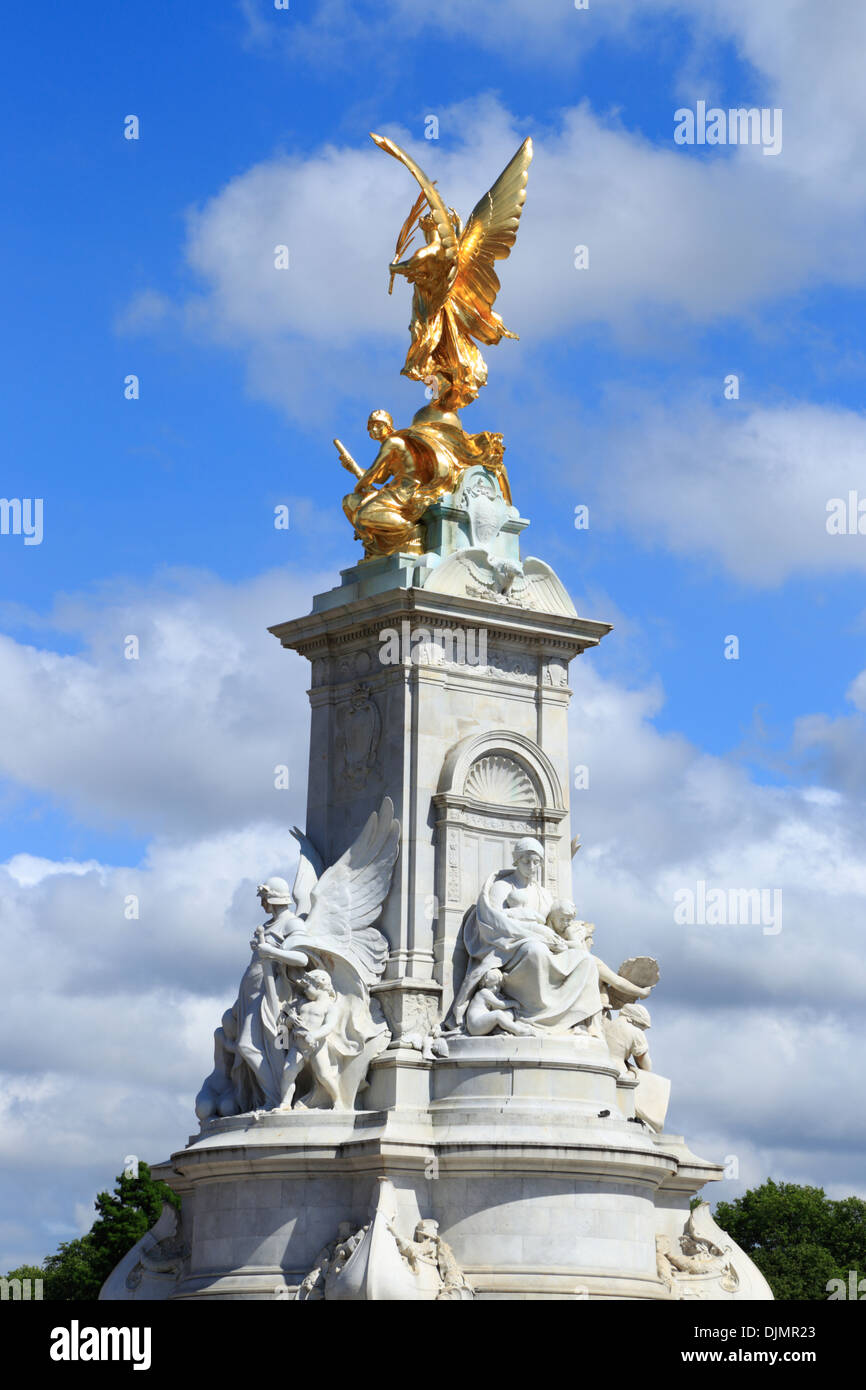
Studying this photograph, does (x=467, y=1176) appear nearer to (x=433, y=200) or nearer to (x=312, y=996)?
(x=312, y=996)

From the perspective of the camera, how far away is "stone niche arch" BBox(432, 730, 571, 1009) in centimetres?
3064

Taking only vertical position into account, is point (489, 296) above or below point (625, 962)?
above

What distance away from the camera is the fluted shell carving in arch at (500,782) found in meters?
31.5

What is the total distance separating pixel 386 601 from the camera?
3162cm

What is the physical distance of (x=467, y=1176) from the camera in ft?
93.1

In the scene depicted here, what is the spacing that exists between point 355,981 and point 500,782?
3.56m

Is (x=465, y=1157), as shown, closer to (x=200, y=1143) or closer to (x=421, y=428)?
(x=200, y=1143)

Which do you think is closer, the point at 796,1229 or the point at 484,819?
the point at 484,819

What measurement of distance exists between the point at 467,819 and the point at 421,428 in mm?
5815

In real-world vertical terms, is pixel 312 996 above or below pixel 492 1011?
above

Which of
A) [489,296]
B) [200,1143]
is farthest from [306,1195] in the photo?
[489,296]

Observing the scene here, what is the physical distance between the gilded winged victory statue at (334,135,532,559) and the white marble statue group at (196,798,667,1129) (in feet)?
15.1

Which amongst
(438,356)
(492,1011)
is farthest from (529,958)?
(438,356)

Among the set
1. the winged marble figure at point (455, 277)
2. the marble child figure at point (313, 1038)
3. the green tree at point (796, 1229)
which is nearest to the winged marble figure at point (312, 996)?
the marble child figure at point (313, 1038)
